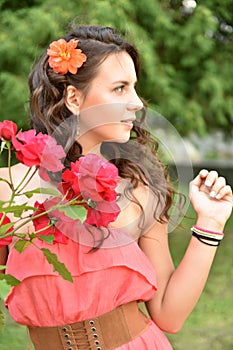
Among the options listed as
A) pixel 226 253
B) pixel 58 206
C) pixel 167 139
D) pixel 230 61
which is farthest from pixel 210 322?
pixel 58 206

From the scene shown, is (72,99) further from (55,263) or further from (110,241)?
(55,263)

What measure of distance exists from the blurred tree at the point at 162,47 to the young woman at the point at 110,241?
218 inches

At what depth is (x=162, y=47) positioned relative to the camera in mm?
9766

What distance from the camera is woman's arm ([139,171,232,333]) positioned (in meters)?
2.18

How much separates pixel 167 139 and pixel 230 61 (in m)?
8.13

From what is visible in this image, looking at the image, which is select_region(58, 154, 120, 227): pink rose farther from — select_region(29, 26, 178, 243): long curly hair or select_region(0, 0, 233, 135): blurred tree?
select_region(0, 0, 233, 135): blurred tree

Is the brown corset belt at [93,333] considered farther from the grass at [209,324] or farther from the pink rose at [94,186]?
the grass at [209,324]

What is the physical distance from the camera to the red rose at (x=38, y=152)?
1516mm

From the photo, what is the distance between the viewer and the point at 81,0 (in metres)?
8.27

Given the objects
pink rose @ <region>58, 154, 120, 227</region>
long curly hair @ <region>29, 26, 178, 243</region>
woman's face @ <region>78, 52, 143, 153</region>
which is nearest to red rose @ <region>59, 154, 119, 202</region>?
pink rose @ <region>58, 154, 120, 227</region>

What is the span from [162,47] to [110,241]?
776 cm

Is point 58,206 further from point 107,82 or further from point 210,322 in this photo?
point 210,322

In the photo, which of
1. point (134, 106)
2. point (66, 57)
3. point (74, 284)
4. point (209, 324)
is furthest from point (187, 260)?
point (209, 324)

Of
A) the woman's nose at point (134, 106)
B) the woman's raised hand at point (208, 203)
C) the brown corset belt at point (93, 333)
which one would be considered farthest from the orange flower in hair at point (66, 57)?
the brown corset belt at point (93, 333)
